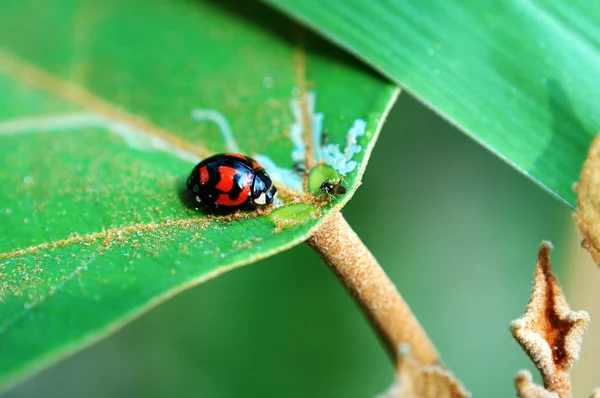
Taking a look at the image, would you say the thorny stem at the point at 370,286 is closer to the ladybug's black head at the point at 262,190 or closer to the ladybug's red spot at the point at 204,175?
the ladybug's black head at the point at 262,190

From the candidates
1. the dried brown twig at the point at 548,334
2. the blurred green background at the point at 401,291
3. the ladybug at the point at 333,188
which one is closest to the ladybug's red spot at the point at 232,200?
the ladybug at the point at 333,188

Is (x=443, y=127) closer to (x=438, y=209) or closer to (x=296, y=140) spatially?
(x=438, y=209)

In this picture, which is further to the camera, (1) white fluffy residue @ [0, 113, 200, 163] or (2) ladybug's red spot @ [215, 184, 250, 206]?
(1) white fluffy residue @ [0, 113, 200, 163]

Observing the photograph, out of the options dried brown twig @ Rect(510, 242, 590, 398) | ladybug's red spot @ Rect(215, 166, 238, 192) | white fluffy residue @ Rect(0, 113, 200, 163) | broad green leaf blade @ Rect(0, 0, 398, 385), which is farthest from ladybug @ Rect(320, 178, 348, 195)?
white fluffy residue @ Rect(0, 113, 200, 163)

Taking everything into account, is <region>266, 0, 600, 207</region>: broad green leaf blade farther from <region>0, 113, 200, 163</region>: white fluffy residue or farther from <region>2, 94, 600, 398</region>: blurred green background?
<region>2, 94, 600, 398</region>: blurred green background

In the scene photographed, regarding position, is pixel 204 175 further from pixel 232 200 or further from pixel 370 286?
pixel 370 286

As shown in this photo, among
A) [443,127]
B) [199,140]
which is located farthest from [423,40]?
[443,127]
